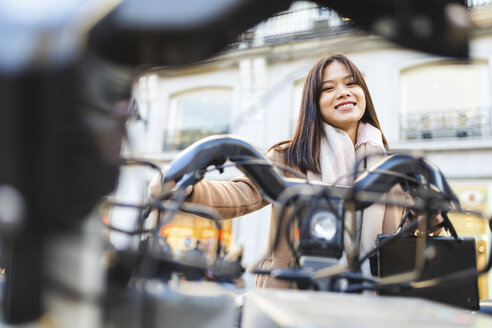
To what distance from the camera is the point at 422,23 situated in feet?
1.32

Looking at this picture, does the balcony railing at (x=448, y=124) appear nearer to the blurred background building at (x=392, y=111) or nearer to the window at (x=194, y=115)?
the blurred background building at (x=392, y=111)

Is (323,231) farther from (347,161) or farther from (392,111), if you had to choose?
(392,111)

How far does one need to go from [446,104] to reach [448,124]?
26cm

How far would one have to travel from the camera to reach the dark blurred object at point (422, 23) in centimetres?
37

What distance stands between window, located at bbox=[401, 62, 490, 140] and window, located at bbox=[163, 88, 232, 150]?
8.11 ft

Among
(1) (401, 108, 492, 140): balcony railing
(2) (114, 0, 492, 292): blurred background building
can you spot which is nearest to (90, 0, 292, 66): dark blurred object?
(2) (114, 0, 492, 292): blurred background building

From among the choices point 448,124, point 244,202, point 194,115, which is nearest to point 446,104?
point 448,124

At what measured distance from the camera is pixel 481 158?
15.2 feet

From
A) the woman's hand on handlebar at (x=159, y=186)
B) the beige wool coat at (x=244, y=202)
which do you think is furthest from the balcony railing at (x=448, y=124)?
the woman's hand on handlebar at (x=159, y=186)

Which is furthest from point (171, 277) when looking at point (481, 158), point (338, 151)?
point (481, 158)

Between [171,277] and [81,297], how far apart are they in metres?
0.13

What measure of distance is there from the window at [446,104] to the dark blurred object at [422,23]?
5033 millimetres

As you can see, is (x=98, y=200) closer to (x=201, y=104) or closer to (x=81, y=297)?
(x=81, y=297)

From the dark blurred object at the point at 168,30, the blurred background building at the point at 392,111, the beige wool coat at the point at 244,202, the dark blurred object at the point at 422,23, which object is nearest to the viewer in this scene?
the dark blurred object at the point at 168,30
